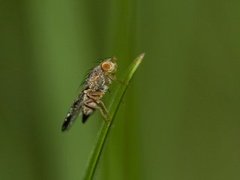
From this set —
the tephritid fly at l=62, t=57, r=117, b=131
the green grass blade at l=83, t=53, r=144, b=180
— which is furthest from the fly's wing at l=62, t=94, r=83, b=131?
the green grass blade at l=83, t=53, r=144, b=180

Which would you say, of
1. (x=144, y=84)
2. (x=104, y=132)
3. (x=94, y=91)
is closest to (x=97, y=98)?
(x=94, y=91)

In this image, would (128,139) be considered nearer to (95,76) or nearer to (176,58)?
(95,76)

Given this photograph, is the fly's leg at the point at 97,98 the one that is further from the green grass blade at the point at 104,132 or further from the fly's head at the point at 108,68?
the green grass blade at the point at 104,132

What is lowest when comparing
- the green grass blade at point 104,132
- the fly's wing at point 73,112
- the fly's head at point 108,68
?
the green grass blade at point 104,132

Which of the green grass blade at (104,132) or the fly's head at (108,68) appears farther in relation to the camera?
the fly's head at (108,68)

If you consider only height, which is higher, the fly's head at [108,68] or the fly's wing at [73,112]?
the fly's head at [108,68]

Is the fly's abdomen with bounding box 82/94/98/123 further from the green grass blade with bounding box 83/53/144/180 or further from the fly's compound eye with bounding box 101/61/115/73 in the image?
the green grass blade with bounding box 83/53/144/180

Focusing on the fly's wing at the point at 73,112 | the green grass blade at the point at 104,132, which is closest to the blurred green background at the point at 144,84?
the fly's wing at the point at 73,112

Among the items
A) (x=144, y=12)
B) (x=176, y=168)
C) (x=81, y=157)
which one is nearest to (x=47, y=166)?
(x=81, y=157)
